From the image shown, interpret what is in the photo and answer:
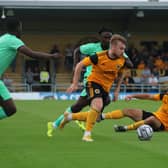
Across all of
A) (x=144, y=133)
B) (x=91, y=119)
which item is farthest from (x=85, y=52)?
(x=144, y=133)

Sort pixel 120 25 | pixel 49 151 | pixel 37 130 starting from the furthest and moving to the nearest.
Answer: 1. pixel 120 25
2. pixel 37 130
3. pixel 49 151

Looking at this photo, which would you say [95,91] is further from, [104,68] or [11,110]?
[11,110]

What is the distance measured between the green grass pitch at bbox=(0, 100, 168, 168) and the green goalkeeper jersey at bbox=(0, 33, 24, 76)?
1.41 m

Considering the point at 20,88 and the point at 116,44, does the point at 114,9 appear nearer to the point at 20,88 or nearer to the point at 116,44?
the point at 20,88

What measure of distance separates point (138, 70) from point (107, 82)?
2908 cm

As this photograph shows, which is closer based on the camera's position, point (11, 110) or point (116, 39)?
point (11, 110)

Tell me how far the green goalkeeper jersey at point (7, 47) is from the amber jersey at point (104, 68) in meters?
1.71

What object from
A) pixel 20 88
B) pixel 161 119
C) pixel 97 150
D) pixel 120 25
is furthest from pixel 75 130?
pixel 120 25

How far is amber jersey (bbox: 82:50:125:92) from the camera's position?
12539mm

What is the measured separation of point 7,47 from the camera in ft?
36.7

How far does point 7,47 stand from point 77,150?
2.06m

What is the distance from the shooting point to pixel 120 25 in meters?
47.2

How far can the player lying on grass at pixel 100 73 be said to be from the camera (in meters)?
12.3

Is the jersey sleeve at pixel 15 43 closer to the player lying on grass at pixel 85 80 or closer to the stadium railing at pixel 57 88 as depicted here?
the player lying on grass at pixel 85 80
